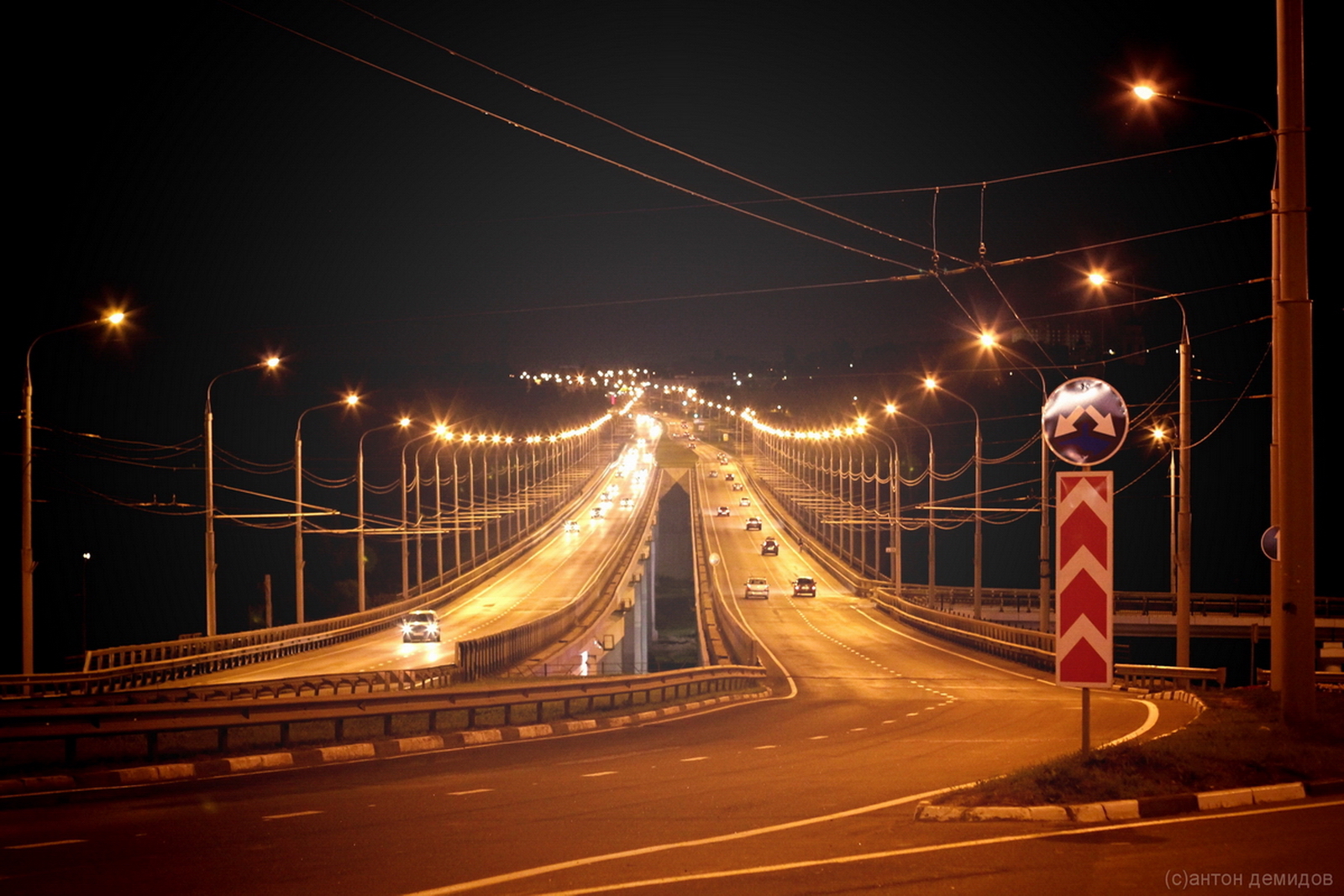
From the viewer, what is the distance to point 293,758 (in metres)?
15.8

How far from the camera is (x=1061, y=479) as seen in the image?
33.7 feet

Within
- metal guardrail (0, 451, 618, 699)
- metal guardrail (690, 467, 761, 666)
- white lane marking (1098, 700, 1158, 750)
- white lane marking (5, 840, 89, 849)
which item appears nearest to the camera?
white lane marking (5, 840, 89, 849)

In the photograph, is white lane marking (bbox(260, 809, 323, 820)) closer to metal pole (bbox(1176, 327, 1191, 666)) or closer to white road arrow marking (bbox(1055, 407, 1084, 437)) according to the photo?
white road arrow marking (bbox(1055, 407, 1084, 437))

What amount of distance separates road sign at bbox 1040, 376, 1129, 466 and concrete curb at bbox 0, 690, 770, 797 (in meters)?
10.4

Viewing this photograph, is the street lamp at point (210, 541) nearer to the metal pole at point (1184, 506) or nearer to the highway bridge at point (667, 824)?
the highway bridge at point (667, 824)

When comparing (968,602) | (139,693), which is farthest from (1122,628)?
(139,693)

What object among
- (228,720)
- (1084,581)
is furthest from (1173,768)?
(228,720)

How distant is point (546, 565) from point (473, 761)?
83129 mm

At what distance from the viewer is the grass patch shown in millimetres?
10234

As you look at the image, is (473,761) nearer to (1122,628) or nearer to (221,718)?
(221,718)

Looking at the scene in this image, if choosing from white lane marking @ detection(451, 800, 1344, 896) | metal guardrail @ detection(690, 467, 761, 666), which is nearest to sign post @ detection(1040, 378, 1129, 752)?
white lane marking @ detection(451, 800, 1344, 896)

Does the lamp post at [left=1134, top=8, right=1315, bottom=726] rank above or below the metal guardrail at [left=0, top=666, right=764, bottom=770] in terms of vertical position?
above

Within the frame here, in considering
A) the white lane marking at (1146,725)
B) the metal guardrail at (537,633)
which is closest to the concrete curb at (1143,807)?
the white lane marking at (1146,725)

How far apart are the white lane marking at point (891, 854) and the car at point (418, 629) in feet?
159
